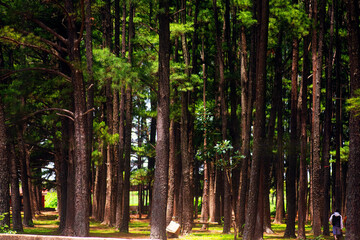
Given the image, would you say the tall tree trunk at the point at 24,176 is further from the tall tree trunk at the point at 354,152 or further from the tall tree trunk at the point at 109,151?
A: the tall tree trunk at the point at 354,152

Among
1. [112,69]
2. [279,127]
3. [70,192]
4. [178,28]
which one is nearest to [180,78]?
[178,28]

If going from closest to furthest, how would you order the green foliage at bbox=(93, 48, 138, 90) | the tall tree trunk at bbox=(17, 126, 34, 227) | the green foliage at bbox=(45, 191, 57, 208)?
the green foliage at bbox=(93, 48, 138, 90), the tall tree trunk at bbox=(17, 126, 34, 227), the green foliage at bbox=(45, 191, 57, 208)

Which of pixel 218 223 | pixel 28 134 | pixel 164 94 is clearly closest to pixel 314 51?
pixel 164 94

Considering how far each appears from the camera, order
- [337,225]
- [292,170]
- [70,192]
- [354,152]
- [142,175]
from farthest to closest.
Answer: [142,175], [292,170], [70,192], [337,225], [354,152]

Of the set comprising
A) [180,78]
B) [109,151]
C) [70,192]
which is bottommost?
[70,192]

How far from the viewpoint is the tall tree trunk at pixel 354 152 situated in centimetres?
1482

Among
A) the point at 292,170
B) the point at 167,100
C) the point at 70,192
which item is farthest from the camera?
the point at 292,170

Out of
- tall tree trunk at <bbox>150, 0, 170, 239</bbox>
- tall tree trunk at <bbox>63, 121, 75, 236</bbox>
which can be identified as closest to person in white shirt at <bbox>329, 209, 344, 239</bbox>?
tall tree trunk at <bbox>150, 0, 170, 239</bbox>

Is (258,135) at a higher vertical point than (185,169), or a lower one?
higher

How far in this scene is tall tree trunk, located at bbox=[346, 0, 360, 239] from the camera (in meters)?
14.8

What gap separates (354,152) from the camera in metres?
14.9

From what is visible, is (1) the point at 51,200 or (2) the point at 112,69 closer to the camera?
(2) the point at 112,69

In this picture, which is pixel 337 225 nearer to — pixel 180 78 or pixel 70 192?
pixel 180 78

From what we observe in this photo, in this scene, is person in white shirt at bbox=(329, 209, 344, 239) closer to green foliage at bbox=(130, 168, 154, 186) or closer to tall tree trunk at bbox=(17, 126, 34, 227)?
tall tree trunk at bbox=(17, 126, 34, 227)
